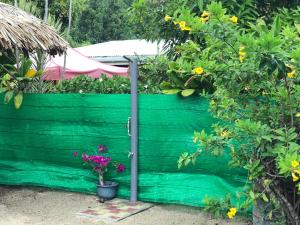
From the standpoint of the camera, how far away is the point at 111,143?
662 centimetres

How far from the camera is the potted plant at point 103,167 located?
6.52 m

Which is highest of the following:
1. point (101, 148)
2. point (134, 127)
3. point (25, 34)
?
point (25, 34)

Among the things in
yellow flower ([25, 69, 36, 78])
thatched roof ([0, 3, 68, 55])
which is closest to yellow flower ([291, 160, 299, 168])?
thatched roof ([0, 3, 68, 55])

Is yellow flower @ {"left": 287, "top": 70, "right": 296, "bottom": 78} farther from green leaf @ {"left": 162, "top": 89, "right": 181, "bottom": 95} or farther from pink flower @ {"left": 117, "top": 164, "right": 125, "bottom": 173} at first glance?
pink flower @ {"left": 117, "top": 164, "right": 125, "bottom": 173}

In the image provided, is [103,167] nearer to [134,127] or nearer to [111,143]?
[111,143]

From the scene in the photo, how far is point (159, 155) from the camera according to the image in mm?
6242

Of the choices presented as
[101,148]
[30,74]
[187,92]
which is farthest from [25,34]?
[187,92]

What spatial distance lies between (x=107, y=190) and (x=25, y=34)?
2.46 meters

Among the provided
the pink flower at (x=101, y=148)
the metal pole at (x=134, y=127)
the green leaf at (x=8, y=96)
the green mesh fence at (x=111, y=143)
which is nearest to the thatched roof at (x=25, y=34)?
the green leaf at (x=8, y=96)

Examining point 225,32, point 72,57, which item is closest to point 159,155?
point 225,32

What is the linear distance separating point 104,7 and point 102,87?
31762mm

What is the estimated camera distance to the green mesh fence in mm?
5953

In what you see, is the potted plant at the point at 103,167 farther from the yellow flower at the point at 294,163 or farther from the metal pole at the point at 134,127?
the yellow flower at the point at 294,163

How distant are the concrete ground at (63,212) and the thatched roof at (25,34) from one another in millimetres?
2142
